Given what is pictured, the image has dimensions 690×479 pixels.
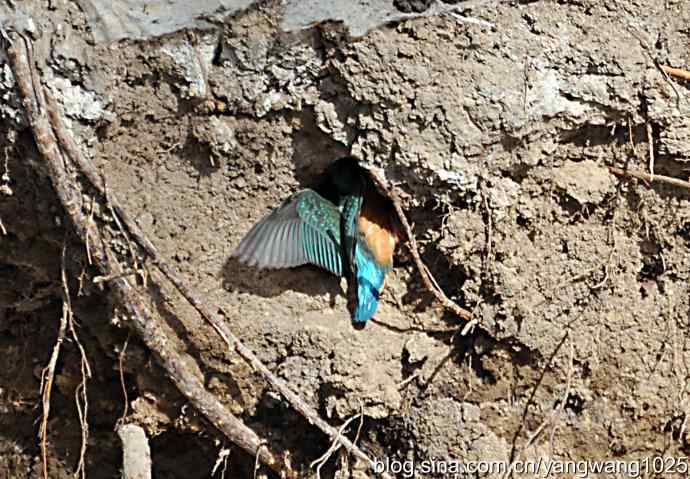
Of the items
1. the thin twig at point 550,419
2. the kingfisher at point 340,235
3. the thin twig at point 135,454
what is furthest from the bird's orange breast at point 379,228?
the thin twig at point 135,454

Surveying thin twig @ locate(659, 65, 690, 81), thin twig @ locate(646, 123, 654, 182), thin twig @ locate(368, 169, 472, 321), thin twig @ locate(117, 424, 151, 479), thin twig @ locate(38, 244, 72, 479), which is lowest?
thin twig @ locate(117, 424, 151, 479)

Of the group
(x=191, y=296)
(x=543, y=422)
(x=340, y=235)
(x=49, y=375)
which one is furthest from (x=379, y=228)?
(x=49, y=375)

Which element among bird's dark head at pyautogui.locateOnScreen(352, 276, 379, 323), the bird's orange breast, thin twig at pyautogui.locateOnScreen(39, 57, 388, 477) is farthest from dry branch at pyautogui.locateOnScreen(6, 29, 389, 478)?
the bird's orange breast

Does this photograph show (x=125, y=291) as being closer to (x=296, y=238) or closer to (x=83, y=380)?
(x=83, y=380)

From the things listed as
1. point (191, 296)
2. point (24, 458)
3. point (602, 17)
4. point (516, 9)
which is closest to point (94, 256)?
point (191, 296)

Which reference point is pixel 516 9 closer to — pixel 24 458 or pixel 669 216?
pixel 669 216

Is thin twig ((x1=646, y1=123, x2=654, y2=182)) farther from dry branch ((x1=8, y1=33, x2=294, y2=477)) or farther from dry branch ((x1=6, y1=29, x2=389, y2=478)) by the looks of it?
dry branch ((x1=8, y1=33, x2=294, y2=477))
